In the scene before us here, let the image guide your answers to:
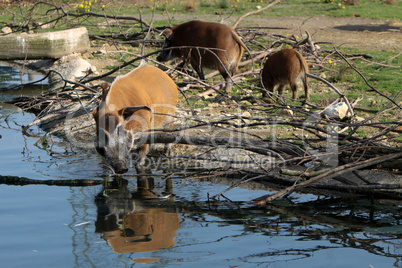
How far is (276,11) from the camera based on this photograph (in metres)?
20.2

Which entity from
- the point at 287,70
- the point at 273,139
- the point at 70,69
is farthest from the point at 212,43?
the point at 273,139

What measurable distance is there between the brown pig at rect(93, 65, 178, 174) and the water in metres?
0.49

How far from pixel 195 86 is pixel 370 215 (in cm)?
505

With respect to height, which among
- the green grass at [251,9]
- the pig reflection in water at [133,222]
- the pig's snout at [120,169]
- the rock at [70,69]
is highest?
the green grass at [251,9]

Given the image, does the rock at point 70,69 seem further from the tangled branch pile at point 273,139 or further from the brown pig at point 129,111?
the brown pig at point 129,111

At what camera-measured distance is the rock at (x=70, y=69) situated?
1058 cm

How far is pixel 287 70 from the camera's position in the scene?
866 cm

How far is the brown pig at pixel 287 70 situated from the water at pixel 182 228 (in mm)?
3458

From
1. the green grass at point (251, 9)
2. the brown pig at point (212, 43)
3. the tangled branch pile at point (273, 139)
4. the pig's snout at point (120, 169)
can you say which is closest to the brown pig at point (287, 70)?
the tangled branch pile at point (273, 139)

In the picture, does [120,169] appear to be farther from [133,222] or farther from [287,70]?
[287,70]

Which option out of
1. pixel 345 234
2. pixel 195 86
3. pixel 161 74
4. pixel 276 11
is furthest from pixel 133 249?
pixel 276 11

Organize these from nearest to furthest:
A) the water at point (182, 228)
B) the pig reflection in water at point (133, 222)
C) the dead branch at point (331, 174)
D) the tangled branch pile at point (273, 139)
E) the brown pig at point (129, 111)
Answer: the water at point (182, 228) → the pig reflection in water at point (133, 222) → the dead branch at point (331, 174) → the tangled branch pile at point (273, 139) → the brown pig at point (129, 111)

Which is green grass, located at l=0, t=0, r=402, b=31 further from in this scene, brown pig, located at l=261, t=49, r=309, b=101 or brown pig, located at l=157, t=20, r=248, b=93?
brown pig, located at l=261, t=49, r=309, b=101

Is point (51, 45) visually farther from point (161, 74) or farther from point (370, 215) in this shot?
point (370, 215)
